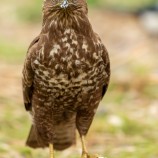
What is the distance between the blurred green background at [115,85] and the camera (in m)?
8.55

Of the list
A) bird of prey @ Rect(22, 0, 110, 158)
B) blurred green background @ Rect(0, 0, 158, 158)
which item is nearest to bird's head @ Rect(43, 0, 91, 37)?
bird of prey @ Rect(22, 0, 110, 158)

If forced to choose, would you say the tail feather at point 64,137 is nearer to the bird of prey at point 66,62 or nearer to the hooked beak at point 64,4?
the bird of prey at point 66,62

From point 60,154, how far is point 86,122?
1.48 m

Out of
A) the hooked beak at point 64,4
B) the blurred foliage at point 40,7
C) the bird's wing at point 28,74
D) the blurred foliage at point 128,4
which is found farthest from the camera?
the blurred foliage at point 40,7

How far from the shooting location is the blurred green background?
28.1 feet

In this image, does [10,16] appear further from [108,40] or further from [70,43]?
[70,43]

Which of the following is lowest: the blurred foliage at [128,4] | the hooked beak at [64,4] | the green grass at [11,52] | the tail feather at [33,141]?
the tail feather at [33,141]

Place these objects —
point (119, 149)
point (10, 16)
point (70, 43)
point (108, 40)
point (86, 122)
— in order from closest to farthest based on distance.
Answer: point (70, 43) < point (86, 122) < point (119, 149) < point (108, 40) < point (10, 16)

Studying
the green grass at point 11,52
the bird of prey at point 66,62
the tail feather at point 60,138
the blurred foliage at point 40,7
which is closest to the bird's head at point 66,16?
the bird of prey at point 66,62

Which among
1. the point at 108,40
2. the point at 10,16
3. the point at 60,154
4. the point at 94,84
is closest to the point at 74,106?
the point at 94,84

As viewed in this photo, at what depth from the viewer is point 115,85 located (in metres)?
11.3

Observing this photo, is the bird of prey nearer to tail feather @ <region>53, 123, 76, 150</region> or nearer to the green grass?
tail feather @ <region>53, 123, 76, 150</region>

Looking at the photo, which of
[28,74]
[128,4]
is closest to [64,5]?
[28,74]

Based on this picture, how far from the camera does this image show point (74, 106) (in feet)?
22.1
